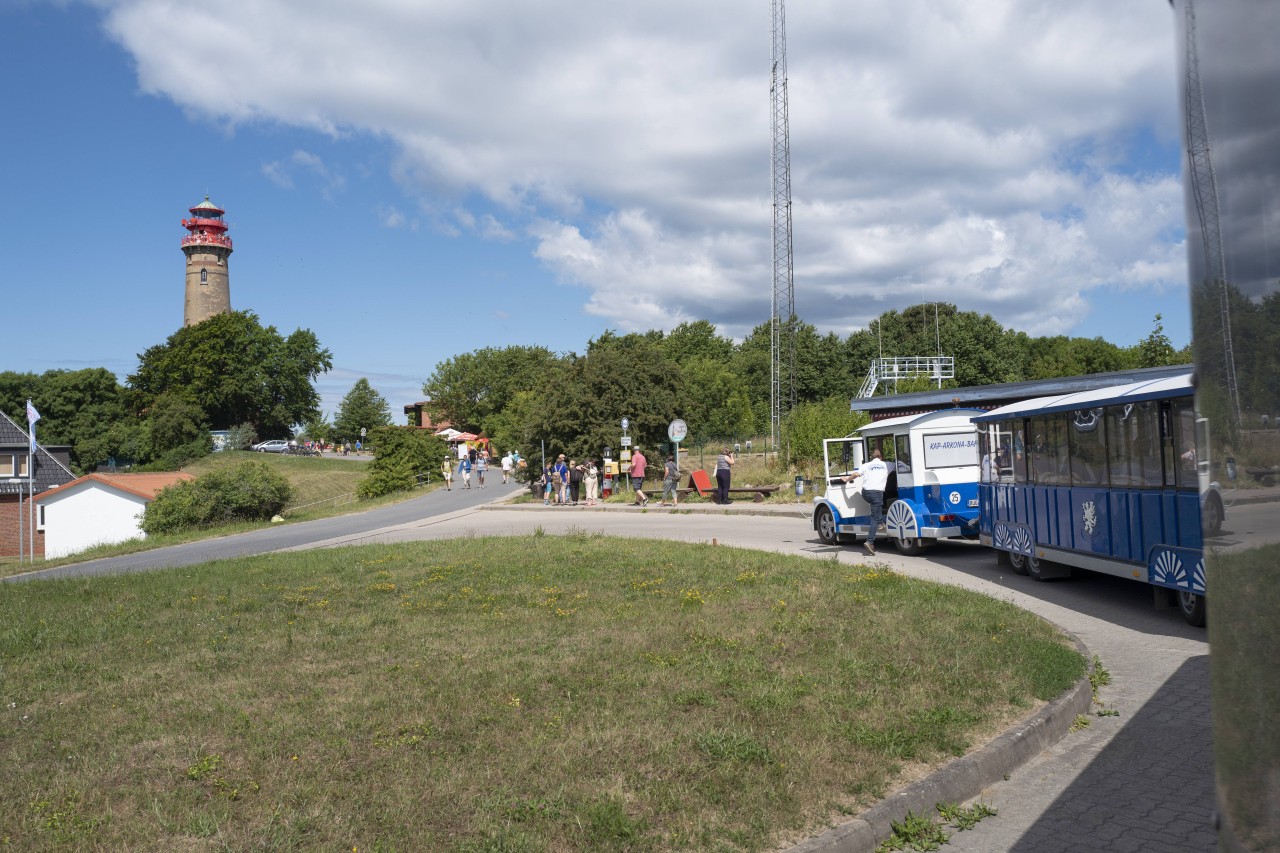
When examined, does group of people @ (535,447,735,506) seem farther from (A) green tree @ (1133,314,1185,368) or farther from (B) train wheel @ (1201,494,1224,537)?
(B) train wheel @ (1201,494,1224,537)

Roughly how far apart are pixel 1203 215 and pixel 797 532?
20282 mm

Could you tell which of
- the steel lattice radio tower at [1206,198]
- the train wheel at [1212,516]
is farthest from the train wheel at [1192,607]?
the steel lattice radio tower at [1206,198]

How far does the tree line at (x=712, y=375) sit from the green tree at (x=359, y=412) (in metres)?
8.31

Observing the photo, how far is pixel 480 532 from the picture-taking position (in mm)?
23812

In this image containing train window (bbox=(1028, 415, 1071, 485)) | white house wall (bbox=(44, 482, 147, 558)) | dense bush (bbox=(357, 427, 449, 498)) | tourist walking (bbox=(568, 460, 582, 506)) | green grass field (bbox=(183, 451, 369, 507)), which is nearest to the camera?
train window (bbox=(1028, 415, 1071, 485))

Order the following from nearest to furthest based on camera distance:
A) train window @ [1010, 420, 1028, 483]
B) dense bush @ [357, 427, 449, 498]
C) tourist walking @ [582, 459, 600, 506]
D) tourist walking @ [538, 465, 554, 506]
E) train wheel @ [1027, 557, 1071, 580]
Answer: train wheel @ [1027, 557, 1071, 580], train window @ [1010, 420, 1028, 483], tourist walking @ [582, 459, 600, 506], tourist walking @ [538, 465, 554, 506], dense bush @ [357, 427, 449, 498]

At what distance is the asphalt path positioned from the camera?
2036 centimetres

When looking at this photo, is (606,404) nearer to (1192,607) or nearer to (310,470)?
(1192,607)

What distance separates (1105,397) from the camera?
38.0ft

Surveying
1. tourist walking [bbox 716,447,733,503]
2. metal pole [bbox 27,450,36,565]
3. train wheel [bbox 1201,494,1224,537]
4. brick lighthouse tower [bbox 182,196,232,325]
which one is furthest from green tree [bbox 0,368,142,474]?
train wheel [bbox 1201,494,1224,537]

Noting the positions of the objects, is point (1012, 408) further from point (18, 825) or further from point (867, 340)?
point (867, 340)

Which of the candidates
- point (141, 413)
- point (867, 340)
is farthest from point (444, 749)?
point (141, 413)

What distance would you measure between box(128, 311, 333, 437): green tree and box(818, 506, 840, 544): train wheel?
3186 inches

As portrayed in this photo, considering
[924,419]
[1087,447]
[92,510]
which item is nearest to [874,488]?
[924,419]
